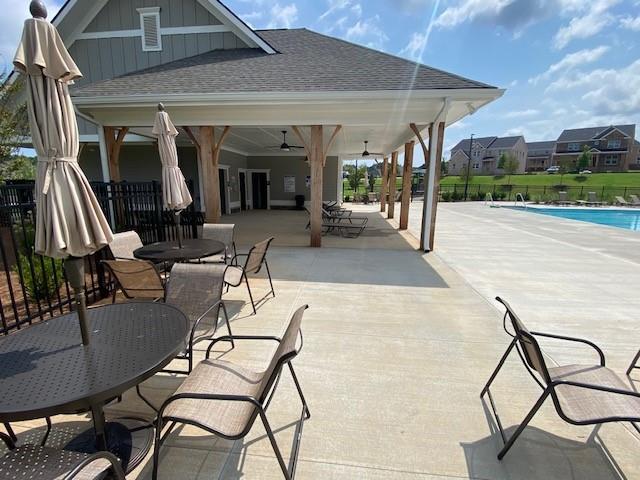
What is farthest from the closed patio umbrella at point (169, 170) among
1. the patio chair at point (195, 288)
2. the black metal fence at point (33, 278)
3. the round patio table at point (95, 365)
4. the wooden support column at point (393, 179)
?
the wooden support column at point (393, 179)

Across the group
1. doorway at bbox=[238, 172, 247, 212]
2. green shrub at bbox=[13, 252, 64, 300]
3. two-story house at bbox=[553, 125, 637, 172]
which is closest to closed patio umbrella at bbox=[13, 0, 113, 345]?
green shrub at bbox=[13, 252, 64, 300]

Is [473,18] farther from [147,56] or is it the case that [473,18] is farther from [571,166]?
[571,166]

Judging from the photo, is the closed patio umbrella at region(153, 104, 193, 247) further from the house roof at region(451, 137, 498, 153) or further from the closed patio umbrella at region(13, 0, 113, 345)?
the house roof at region(451, 137, 498, 153)

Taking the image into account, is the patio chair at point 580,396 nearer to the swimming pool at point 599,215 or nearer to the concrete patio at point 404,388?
the concrete patio at point 404,388

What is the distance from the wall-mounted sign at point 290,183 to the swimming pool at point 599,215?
48.6 feet

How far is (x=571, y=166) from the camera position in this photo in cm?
5847

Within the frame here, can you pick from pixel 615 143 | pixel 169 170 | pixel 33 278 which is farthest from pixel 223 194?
pixel 615 143

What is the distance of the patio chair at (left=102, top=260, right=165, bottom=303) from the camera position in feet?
10.1

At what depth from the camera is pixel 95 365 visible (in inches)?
60.0

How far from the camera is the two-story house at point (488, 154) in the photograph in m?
62.6

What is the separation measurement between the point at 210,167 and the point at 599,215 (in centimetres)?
2269

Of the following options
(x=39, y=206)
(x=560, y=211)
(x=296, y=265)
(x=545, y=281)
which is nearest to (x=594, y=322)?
(x=545, y=281)

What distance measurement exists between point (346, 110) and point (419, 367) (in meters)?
5.50

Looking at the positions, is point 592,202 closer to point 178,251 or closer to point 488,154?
point 178,251
